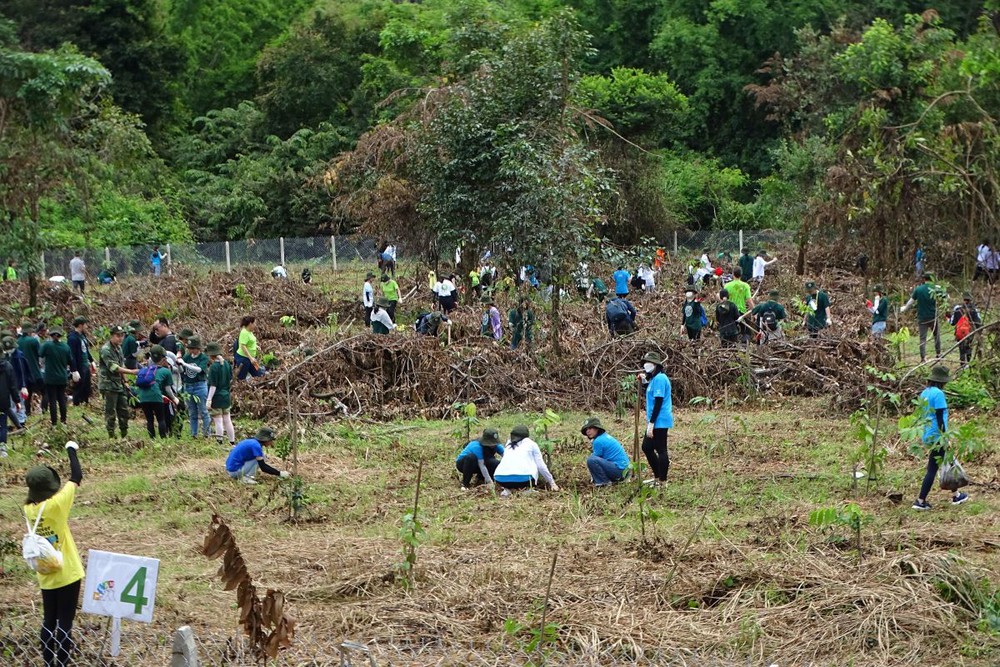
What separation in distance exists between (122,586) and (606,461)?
6554mm

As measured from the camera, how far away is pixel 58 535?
288 inches

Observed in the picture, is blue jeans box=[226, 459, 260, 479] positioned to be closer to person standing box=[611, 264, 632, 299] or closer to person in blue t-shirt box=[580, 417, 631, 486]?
person in blue t-shirt box=[580, 417, 631, 486]

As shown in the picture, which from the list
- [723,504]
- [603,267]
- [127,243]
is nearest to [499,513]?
[723,504]

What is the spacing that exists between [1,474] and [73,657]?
7281mm

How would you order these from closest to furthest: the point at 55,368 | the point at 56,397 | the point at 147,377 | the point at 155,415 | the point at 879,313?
the point at 147,377 < the point at 155,415 < the point at 55,368 < the point at 56,397 < the point at 879,313

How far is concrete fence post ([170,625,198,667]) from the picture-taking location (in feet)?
18.0

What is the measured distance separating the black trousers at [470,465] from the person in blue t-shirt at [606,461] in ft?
3.39

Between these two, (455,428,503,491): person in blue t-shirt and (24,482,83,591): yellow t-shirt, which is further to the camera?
(455,428,503,491): person in blue t-shirt

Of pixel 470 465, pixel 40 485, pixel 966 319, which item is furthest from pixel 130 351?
pixel 966 319

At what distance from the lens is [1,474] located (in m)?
13.6

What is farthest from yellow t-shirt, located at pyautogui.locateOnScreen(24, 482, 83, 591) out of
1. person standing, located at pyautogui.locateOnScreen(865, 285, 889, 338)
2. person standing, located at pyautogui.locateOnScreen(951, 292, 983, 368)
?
person standing, located at pyautogui.locateOnScreen(865, 285, 889, 338)

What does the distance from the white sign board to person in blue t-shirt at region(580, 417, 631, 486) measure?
639 cm

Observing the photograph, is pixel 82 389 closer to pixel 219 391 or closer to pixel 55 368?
pixel 55 368

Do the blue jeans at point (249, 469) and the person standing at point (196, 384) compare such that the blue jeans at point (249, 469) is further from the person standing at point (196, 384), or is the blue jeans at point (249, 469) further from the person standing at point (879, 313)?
the person standing at point (879, 313)
